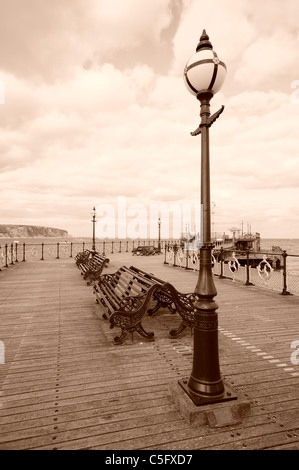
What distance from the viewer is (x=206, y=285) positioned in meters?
3.44

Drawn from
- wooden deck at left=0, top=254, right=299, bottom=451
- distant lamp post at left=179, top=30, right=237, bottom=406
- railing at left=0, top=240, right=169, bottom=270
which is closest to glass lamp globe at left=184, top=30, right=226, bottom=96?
distant lamp post at left=179, top=30, right=237, bottom=406

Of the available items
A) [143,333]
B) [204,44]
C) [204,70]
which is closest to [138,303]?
[143,333]

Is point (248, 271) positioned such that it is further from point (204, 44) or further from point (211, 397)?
point (204, 44)

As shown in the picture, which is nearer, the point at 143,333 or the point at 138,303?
the point at 143,333

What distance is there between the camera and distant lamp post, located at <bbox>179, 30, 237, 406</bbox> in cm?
336

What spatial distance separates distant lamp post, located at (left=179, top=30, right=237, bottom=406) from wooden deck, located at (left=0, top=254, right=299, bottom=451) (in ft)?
1.22

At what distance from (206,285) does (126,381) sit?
1840mm

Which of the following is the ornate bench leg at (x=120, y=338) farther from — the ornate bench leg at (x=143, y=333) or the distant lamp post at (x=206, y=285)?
the distant lamp post at (x=206, y=285)

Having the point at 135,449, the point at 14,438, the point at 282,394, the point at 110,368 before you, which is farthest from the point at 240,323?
the point at 14,438

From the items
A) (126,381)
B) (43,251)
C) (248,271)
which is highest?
(248,271)

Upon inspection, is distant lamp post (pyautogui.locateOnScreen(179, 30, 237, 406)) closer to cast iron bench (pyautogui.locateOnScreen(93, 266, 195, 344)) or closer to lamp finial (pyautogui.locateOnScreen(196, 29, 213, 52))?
lamp finial (pyautogui.locateOnScreen(196, 29, 213, 52))

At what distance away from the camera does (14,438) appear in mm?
2893

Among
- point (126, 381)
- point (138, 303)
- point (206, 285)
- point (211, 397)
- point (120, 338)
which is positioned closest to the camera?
point (211, 397)

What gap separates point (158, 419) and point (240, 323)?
4.18 meters
